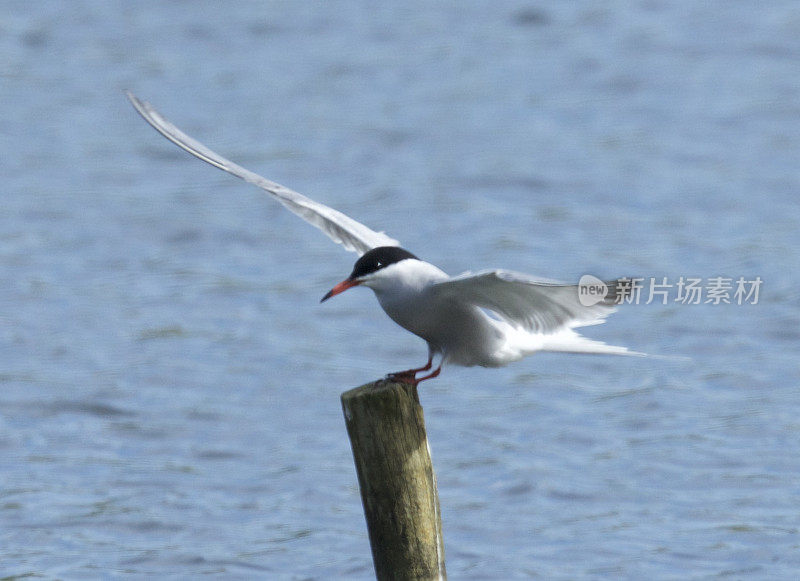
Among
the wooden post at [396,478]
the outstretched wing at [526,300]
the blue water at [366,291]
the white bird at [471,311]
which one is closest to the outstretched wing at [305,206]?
the white bird at [471,311]

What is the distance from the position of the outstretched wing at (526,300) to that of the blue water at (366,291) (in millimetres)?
2533

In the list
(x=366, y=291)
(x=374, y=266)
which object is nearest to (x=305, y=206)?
(x=374, y=266)

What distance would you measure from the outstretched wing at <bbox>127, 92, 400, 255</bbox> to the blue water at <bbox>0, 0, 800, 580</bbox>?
7.15 ft

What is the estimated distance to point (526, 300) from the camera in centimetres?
546

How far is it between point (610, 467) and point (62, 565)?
358cm

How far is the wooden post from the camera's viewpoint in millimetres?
5309

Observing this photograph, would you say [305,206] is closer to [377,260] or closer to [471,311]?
[377,260]

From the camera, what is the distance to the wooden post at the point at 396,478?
5309 millimetres

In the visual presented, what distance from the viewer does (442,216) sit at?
1392 cm

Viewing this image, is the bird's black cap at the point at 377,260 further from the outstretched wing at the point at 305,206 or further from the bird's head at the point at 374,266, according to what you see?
the outstretched wing at the point at 305,206

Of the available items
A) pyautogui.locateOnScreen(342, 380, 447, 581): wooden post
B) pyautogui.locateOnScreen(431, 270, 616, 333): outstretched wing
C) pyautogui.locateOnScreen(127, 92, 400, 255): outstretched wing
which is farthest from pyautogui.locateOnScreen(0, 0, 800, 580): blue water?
pyautogui.locateOnScreen(431, 270, 616, 333): outstretched wing

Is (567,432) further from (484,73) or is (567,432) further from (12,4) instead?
(12,4)

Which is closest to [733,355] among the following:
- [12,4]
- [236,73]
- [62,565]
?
[62,565]

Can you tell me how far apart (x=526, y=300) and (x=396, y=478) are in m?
0.86
